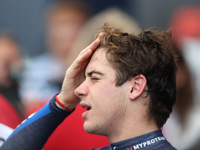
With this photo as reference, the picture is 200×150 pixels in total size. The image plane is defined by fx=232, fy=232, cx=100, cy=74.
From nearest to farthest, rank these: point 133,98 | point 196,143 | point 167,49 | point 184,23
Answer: point 133,98, point 167,49, point 196,143, point 184,23

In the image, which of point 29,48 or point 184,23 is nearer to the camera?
point 29,48

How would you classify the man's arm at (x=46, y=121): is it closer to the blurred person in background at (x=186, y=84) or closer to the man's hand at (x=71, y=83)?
the man's hand at (x=71, y=83)

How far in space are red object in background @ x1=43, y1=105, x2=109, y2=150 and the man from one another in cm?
60

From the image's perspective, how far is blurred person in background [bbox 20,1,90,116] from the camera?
2186 millimetres

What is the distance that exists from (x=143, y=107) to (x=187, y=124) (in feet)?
4.02

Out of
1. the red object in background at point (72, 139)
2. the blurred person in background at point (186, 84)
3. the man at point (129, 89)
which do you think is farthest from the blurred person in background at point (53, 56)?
the blurred person in background at point (186, 84)

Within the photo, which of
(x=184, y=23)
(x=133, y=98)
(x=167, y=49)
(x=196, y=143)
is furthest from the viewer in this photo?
(x=184, y=23)

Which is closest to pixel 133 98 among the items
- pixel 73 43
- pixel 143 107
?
pixel 143 107

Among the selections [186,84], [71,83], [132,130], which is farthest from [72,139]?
[186,84]

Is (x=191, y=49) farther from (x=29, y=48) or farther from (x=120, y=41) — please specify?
(x=29, y=48)

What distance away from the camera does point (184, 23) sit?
2.46 m

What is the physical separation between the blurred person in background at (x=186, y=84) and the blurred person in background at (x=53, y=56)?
39.0 inches

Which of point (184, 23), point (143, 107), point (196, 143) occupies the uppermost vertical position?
point (184, 23)

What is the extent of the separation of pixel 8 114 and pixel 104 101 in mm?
1158
